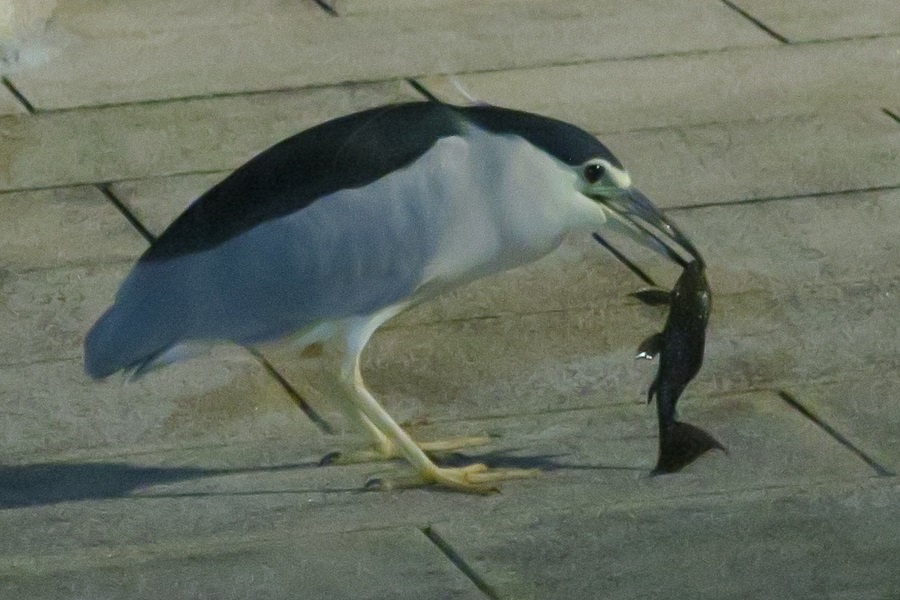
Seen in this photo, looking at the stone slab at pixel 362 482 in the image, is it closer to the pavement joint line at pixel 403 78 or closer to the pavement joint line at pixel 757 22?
the pavement joint line at pixel 403 78

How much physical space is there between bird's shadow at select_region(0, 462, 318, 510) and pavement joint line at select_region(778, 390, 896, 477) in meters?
1.47

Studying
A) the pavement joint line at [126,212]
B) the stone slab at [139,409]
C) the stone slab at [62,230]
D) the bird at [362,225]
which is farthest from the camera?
the pavement joint line at [126,212]

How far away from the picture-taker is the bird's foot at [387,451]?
606 centimetres

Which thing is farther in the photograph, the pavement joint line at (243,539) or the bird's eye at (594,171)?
the bird's eye at (594,171)

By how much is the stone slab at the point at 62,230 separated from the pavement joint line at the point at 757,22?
337cm

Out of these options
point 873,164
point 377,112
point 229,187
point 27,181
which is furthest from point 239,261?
point 873,164

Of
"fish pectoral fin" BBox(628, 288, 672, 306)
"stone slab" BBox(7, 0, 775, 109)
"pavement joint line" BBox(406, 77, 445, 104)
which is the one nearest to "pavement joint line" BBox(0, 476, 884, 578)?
"fish pectoral fin" BBox(628, 288, 672, 306)

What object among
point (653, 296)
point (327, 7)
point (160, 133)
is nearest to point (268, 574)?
Answer: point (653, 296)

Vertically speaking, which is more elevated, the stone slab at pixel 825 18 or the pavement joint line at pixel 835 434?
the pavement joint line at pixel 835 434

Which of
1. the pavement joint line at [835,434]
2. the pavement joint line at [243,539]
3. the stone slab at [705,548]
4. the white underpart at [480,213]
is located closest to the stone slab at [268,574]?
the pavement joint line at [243,539]

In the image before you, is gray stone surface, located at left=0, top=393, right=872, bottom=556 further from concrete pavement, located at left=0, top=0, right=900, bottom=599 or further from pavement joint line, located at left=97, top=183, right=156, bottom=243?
→ pavement joint line, located at left=97, top=183, right=156, bottom=243

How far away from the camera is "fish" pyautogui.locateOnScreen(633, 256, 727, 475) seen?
Result: 18.3 ft

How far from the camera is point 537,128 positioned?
5.75m

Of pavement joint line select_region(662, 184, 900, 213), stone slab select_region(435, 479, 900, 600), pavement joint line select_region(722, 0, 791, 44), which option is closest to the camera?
stone slab select_region(435, 479, 900, 600)
